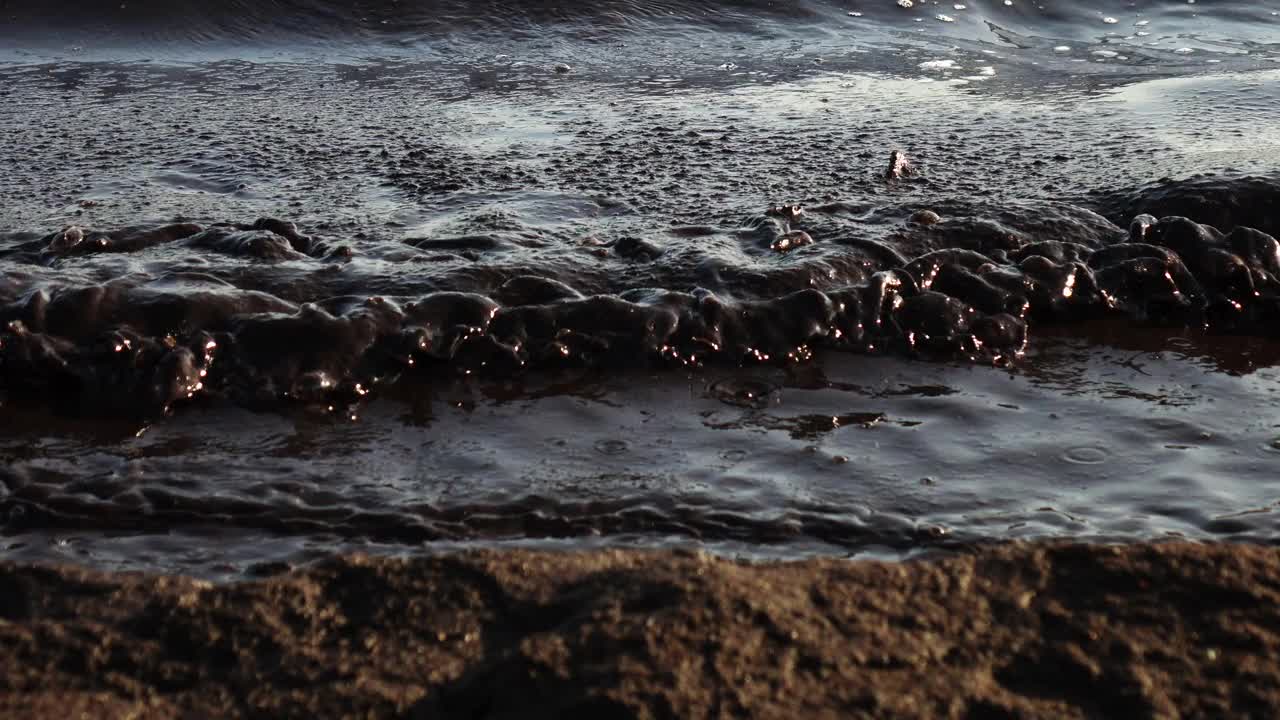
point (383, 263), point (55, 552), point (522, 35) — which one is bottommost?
point (55, 552)

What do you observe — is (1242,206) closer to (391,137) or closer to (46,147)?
(391,137)

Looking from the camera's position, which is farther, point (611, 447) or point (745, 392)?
point (745, 392)

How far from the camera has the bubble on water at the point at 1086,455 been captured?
2.47 metres

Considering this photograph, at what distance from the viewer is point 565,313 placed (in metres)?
3.16

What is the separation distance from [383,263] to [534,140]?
5.25 ft

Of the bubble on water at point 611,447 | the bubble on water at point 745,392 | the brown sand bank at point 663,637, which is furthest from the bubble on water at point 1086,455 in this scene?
the bubble on water at point 611,447

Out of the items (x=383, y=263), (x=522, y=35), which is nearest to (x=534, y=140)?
(x=383, y=263)

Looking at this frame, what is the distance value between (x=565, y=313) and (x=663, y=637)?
1.55 meters

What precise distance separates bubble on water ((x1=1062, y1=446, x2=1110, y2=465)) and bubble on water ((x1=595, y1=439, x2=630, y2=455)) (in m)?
0.87

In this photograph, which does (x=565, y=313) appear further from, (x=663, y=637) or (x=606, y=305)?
(x=663, y=637)

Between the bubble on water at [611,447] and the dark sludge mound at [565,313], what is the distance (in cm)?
45

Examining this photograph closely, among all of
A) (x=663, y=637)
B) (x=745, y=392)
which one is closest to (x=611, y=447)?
(x=745, y=392)

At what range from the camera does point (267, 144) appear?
4.79 m

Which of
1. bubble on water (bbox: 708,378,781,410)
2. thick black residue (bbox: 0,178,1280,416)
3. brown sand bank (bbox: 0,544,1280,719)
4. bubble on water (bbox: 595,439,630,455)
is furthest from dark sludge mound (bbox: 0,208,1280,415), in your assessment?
brown sand bank (bbox: 0,544,1280,719)
